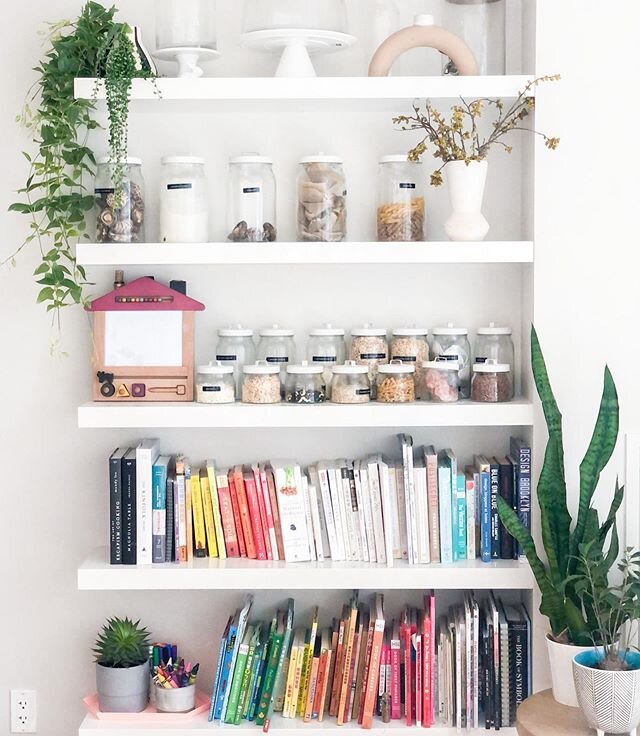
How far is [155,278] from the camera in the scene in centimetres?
264

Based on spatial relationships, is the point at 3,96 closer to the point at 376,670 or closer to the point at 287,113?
the point at 287,113

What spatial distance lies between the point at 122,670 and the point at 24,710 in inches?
15.8

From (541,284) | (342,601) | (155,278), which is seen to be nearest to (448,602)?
(342,601)

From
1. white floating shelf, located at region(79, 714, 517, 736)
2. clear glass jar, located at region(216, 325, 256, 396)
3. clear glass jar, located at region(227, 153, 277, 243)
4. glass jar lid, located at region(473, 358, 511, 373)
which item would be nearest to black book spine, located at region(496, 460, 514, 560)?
glass jar lid, located at region(473, 358, 511, 373)

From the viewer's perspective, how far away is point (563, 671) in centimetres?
228

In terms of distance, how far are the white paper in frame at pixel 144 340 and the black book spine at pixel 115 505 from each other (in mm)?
242

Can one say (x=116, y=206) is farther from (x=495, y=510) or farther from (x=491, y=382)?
(x=495, y=510)

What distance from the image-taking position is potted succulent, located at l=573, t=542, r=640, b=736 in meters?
2.10

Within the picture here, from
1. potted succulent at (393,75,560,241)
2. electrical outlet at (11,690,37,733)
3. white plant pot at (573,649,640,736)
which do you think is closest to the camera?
white plant pot at (573,649,640,736)

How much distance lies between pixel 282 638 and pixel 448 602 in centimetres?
46

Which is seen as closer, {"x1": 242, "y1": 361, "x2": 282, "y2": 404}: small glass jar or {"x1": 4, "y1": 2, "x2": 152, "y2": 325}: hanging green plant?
{"x1": 4, "y1": 2, "x2": 152, "y2": 325}: hanging green plant

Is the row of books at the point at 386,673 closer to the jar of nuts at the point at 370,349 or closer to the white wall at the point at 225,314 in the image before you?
the white wall at the point at 225,314

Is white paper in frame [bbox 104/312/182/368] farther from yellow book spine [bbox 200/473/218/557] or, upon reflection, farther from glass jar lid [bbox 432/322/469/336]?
glass jar lid [bbox 432/322/469/336]

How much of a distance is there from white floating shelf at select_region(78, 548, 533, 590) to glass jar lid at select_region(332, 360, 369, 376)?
455 mm
